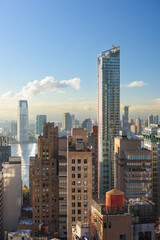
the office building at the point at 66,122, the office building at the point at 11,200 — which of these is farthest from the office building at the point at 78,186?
the office building at the point at 66,122

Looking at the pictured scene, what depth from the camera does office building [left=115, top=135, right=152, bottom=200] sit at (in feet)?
44.5

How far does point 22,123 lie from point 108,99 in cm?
4361

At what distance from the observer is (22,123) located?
66.1 metres

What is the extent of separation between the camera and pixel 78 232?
5.39 meters

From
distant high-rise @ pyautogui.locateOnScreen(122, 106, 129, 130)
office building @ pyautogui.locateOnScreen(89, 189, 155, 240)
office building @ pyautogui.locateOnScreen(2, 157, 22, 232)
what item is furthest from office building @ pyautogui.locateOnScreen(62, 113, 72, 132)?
office building @ pyautogui.locateOnScreen(89, 189, 155, 240)

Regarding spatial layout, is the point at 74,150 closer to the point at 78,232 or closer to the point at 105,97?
the point at 78,232

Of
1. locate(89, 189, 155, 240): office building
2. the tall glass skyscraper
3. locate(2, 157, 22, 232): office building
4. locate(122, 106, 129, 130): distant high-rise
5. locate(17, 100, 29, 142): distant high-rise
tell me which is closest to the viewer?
locate(89, 189, 155, 240): office building

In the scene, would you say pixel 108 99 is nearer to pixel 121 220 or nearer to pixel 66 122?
pixel 66 122

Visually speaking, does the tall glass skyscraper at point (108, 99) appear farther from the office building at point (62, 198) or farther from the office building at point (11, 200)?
the office building at point (62, 198)

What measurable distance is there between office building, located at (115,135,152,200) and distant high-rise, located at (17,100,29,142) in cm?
5082

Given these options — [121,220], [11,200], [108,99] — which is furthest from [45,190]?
[108,99]

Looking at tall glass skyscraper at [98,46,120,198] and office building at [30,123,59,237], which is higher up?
tall glass skyscraper at [98,46,120,198]

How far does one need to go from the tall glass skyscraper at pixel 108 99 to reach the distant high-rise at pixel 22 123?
4059 centimetres

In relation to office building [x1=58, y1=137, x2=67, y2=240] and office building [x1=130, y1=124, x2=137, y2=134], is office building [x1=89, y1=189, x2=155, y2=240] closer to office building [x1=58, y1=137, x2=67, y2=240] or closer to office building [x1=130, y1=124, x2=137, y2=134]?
office building [x1=58, y1=137, x2=67, y2=240]
